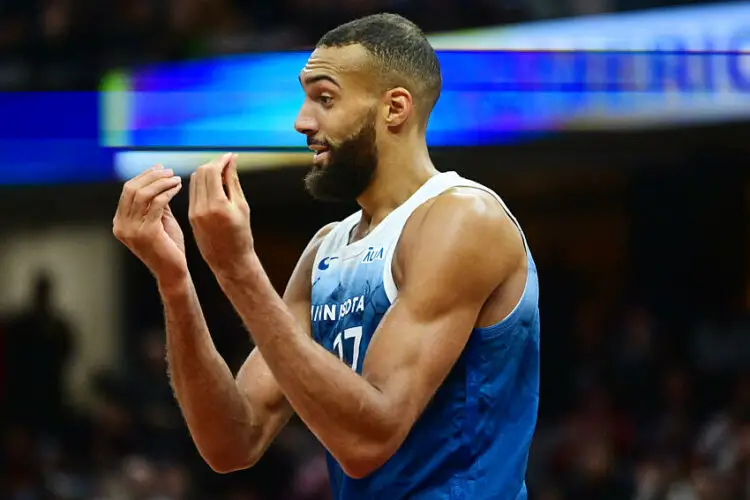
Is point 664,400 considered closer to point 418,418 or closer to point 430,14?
point 430,14

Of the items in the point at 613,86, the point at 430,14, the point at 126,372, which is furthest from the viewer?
the point at 126,372

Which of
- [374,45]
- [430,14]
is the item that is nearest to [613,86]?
[430,14]

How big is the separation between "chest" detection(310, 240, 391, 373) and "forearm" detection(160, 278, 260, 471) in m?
0.27

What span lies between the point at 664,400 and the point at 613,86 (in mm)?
2173

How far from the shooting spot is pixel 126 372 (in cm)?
1168

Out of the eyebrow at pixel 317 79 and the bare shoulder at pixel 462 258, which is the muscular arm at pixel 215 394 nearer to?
the bare shoulder at pixel 462 258

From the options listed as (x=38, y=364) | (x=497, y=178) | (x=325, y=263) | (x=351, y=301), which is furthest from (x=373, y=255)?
(x=38, y=364)

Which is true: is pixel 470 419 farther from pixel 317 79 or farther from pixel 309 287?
pixel 317 79

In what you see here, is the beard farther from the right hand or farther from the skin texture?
the right hand

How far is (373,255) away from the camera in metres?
3.23

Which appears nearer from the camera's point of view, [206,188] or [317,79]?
[206,188]

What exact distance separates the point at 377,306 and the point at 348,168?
337 millimetres

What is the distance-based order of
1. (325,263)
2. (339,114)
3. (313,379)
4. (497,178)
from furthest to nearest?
(497,178), (325,263), (339,114), (313,379)

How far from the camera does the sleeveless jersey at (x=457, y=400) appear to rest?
3.07 m
